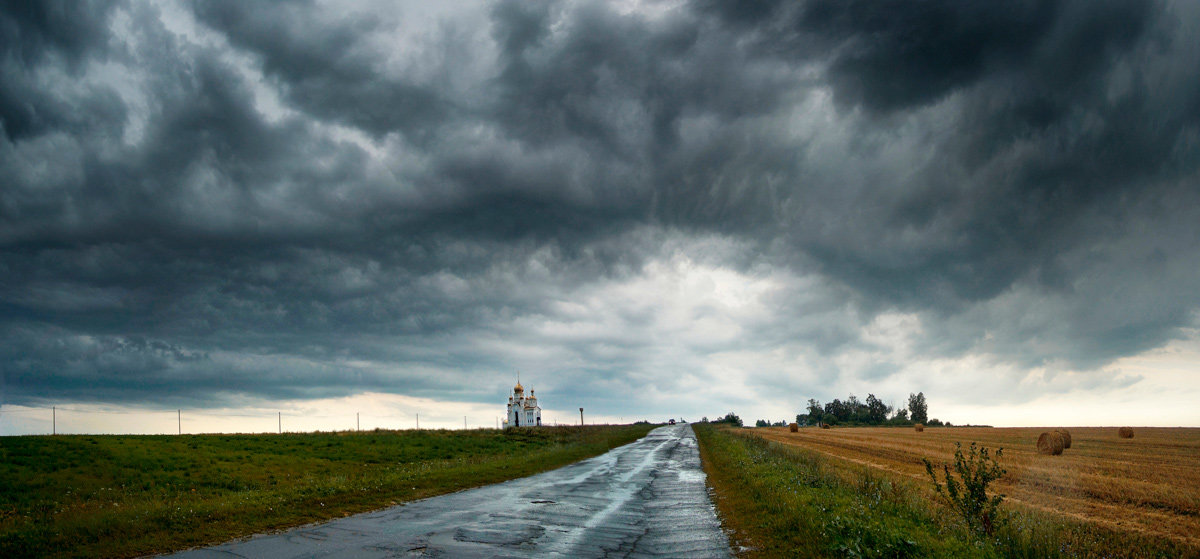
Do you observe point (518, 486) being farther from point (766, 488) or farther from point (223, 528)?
point (223, 528)

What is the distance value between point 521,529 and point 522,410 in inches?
4979

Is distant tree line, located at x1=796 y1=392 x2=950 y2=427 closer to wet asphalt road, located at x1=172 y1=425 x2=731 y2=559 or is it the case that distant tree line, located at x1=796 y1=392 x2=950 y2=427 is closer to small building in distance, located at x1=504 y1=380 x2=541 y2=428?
small building in distance, located at x1=504 y1=380 x2=541 y2=428

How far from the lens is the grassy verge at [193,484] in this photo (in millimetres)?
13109

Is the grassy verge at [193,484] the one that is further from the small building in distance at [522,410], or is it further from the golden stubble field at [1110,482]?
the small building in distance at [522,410]

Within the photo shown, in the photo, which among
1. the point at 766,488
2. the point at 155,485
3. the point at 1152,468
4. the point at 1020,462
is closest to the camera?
the point at 766,488

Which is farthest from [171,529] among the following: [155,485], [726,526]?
[155,485]

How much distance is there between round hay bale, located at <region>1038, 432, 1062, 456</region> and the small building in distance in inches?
4212

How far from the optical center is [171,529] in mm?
13438

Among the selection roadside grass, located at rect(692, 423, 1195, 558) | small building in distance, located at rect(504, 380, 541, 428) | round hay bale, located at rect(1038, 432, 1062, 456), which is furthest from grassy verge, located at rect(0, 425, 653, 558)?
small building in distance, located at rect(504, 380, 541, 428)

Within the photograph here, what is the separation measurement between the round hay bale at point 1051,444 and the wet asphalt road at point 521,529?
25537 mm

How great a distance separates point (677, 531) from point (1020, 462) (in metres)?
24.8

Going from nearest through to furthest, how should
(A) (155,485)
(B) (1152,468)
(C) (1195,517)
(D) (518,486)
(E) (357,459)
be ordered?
(C) (1195,517), (D) (518,486), (B) (1152,468), (A) (155,485), (E) (357,459)

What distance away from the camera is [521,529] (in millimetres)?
13562

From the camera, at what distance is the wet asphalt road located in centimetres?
1122
